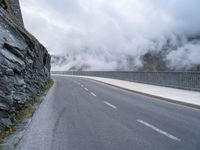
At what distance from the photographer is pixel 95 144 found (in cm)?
688

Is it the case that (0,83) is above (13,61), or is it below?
below

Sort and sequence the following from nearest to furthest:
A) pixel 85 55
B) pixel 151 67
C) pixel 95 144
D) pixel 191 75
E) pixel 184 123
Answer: pixel 95 144, pixel 184 123, pixel 191 75, pixel 151 67, pixel 85 55

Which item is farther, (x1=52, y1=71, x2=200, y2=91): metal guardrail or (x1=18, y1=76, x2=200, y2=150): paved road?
(x1=52, y1=71, x2=200, y2=91): metal guardrail

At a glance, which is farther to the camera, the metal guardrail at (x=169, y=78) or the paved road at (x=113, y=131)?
the metal guardrail at (x=169, y=78)

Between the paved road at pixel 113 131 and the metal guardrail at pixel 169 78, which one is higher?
the metal guardrail at pixel 169 78

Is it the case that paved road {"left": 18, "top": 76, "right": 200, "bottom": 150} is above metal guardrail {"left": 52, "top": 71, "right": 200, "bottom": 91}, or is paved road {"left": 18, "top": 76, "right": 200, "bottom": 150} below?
below

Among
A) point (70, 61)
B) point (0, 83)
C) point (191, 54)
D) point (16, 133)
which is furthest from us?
point (70, 61)

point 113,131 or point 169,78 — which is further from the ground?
point 169,78

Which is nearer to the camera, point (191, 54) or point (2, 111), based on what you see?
point (2, 111)

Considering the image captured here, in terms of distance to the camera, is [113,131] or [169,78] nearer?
[113,131]

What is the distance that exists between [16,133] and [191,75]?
14.9 metres

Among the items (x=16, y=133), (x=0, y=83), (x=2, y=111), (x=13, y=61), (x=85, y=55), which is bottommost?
(x=16, y=133)

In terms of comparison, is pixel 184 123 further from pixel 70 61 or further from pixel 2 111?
pixel 70 61

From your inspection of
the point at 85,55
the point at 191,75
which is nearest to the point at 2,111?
the point at 191,75
